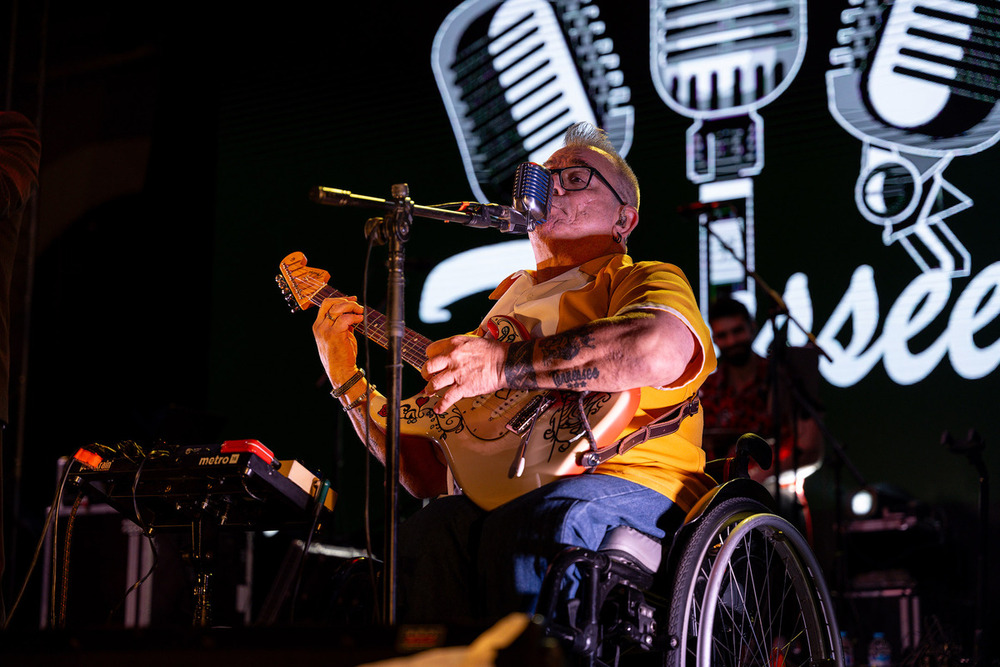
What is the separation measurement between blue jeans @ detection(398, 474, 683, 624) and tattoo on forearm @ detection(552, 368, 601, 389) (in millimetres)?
191

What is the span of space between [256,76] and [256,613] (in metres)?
3.08

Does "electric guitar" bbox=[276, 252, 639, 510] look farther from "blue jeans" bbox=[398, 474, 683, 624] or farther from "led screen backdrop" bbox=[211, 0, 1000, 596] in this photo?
"led screen backdrop" bbox=[211, 0, 1000, 596]

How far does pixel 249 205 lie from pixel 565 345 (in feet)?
13.0

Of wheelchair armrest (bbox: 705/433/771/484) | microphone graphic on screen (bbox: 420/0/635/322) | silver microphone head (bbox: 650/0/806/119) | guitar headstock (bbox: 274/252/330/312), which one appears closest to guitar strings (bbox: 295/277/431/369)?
guitar headstock (bbox: 274/252/330/312)

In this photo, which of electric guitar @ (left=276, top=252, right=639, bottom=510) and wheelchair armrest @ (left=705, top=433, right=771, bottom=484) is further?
wheelchair armrest @ (left=705, top=433, right=771, bottom=484)

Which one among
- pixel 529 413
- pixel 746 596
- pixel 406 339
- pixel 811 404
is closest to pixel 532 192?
pixel 529 413

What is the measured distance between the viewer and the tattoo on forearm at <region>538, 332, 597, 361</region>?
1.97 meters

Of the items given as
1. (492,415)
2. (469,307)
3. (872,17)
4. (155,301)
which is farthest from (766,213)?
(155,301)

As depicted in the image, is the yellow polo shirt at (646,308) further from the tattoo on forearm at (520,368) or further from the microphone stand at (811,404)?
the microphone stand at (811,404)

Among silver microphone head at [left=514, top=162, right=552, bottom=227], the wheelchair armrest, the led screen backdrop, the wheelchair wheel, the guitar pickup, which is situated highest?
the led screen backdrop

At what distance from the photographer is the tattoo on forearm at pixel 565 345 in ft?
6.47

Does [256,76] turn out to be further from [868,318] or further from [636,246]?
[868,318]

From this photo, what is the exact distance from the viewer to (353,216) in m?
5.30

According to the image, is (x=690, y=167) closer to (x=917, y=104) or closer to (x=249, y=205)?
(x=917, y=104)
